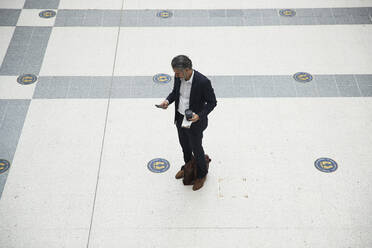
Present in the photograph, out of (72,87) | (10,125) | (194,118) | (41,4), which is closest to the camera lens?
(194,118)

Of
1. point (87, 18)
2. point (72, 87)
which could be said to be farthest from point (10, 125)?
point (87, 18)

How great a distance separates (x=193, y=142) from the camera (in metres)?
3.44

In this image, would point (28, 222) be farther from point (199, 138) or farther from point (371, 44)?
point (371, 44)

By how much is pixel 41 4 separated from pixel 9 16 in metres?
0.47

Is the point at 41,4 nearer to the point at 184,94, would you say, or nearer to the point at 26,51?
the point at 26,51

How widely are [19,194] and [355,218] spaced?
2.75m

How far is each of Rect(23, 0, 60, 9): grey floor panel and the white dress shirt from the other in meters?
3.43

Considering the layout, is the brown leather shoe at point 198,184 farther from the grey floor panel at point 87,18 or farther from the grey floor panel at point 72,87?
the grey floor panel at point 87,18

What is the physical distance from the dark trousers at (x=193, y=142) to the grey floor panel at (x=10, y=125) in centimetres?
159

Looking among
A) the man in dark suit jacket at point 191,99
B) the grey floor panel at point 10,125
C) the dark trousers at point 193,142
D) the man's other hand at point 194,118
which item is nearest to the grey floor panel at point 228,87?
the grey floor panel at point 10,125

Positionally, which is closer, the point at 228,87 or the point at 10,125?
the point at 10,125

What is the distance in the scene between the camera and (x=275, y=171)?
12.6ft

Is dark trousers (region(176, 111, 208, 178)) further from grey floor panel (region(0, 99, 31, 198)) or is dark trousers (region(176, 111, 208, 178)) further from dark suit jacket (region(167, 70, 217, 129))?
grey floor panel (region(0, 99, 31, 198))

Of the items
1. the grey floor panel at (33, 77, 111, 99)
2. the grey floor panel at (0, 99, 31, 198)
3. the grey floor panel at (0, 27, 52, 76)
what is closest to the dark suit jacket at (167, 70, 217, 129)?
the grey floor panel at (33, 77, 111, 99)
